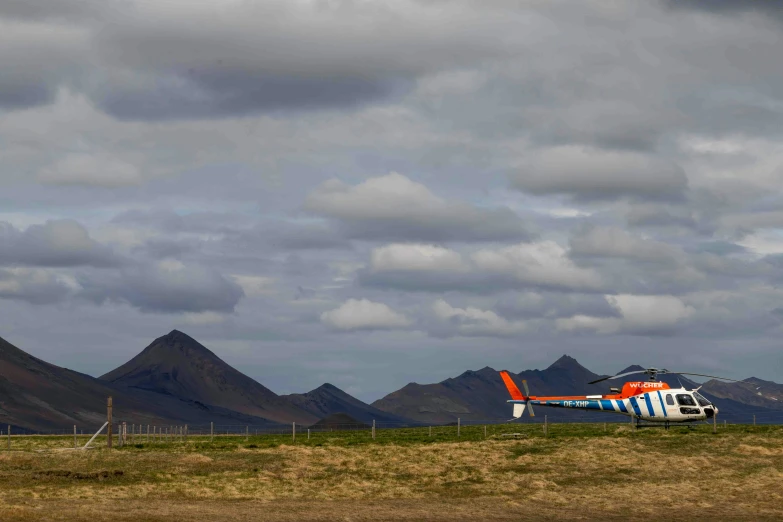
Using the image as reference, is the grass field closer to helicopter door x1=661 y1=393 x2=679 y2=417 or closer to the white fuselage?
the white fuselage

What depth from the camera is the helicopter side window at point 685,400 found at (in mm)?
68875

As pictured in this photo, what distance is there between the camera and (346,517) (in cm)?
4091

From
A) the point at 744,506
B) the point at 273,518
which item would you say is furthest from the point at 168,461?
the point at 744,506

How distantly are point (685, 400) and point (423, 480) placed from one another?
25.8 metres

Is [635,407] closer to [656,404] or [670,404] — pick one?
[656,404]

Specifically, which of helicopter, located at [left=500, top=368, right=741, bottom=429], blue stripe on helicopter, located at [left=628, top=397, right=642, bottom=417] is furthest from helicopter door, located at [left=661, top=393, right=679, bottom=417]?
blue stripe on helicopter, located at [left=628, top=397, right=642, bottom=417]

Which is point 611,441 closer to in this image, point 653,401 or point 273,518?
point 653,401

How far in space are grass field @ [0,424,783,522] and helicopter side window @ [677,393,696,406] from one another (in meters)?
1.99

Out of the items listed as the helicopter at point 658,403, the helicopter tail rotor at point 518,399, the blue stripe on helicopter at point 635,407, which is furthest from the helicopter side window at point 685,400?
the helicopter tail rotor at point 518,399

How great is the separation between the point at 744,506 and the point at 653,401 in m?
24.5

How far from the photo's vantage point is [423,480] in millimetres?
51938

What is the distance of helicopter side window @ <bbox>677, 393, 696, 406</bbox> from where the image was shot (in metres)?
68.9

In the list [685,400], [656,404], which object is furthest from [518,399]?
→ [685,400]

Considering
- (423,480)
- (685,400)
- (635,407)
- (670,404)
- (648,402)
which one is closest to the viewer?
(423,480)
